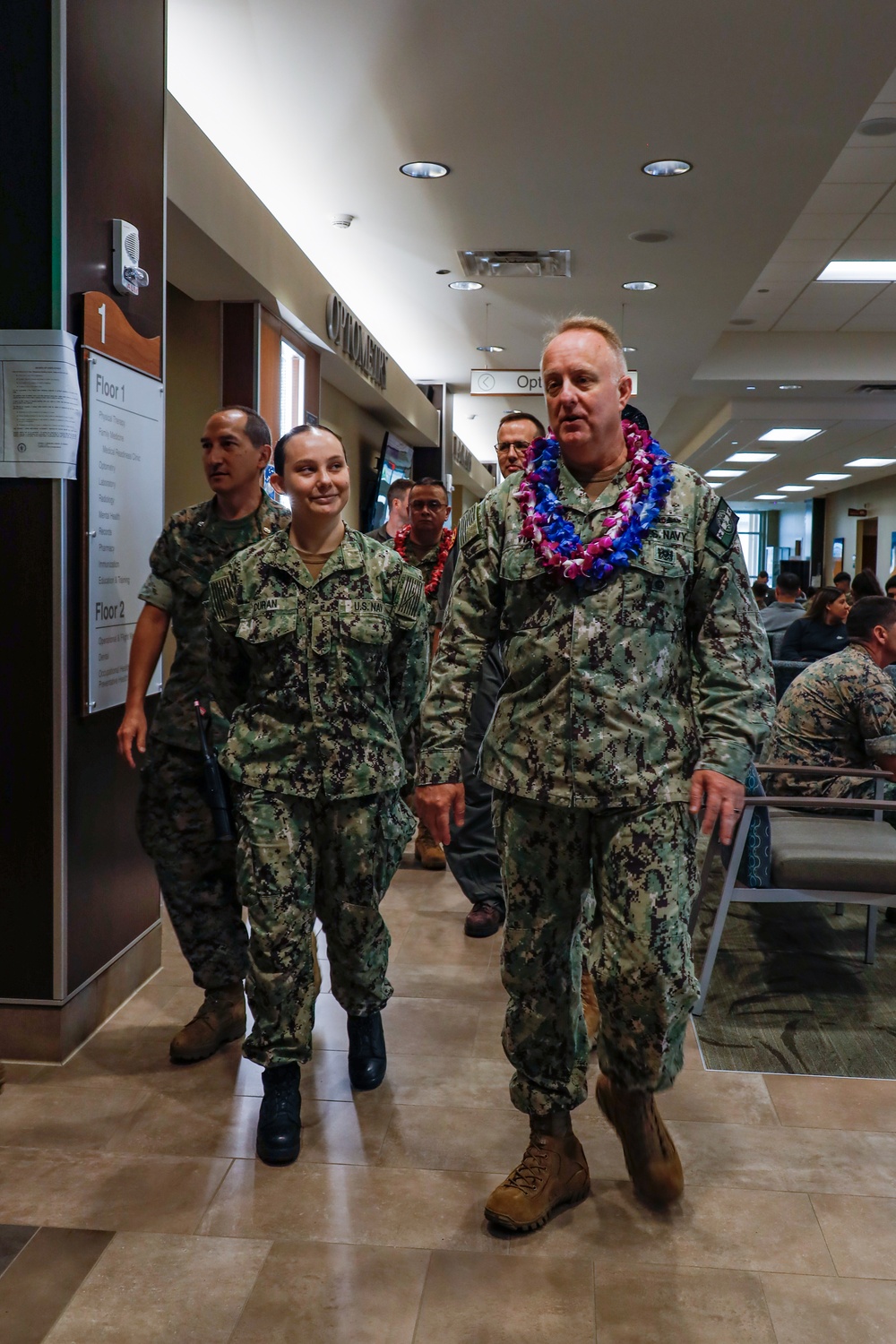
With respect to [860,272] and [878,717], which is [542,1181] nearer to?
[878,717]

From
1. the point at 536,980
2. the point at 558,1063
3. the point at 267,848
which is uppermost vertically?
the point at 267,848

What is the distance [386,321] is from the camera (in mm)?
9578

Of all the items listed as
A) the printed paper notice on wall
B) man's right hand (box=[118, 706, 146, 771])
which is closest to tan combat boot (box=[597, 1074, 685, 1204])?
man's right hand (box=[118, 706, 146, 771])

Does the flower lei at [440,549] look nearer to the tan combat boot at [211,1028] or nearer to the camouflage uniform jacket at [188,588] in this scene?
the camouflage uniform jacket at [188,588]

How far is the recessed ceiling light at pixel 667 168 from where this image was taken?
18.2 ft

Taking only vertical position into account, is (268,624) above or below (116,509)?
below

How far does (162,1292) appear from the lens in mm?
1929

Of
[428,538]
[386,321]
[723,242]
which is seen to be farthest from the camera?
[386,321]

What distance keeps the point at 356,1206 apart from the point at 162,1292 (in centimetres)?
42

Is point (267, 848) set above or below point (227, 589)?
below

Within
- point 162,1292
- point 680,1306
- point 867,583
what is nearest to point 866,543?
point 867,583

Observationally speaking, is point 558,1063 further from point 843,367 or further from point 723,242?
point 843,367

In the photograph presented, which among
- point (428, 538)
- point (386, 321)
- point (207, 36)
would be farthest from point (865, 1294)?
point (386, 321)

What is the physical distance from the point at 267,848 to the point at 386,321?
7.89 metres
